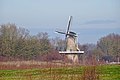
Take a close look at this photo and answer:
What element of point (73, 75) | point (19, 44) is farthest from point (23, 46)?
point (73, 75)

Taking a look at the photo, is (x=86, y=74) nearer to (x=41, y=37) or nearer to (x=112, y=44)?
(x=41, y=37)

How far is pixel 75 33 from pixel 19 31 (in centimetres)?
2261

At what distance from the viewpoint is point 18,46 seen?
192 feet

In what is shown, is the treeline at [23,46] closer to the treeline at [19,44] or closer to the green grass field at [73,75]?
the treeline at [19,44]

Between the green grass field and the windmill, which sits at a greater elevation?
the windmill

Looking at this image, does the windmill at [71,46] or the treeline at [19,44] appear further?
the treeline at [19,44]

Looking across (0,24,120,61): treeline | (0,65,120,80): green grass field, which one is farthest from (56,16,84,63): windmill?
(0,65,120,80): green grass field

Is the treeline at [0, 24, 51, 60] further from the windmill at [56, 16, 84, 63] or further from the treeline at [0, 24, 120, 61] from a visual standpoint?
the windmill at [56, 16, 84, 63]

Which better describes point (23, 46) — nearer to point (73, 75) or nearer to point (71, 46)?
point (71, 46)

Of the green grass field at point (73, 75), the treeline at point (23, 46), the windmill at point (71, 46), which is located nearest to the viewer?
the green grass field at point (73, 75)

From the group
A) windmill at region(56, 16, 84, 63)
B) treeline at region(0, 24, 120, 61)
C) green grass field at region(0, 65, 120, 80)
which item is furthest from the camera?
treeline at region(0, 24, 120, 61)

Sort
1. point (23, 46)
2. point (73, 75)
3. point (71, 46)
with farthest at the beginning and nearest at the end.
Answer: point (23, 46) → point (71, 46) → point (73, 75)

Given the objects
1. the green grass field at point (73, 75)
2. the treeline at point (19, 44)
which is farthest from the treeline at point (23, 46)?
the green grass field at point (73, 75)

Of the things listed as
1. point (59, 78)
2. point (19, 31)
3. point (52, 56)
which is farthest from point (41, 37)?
point (59, 78)
